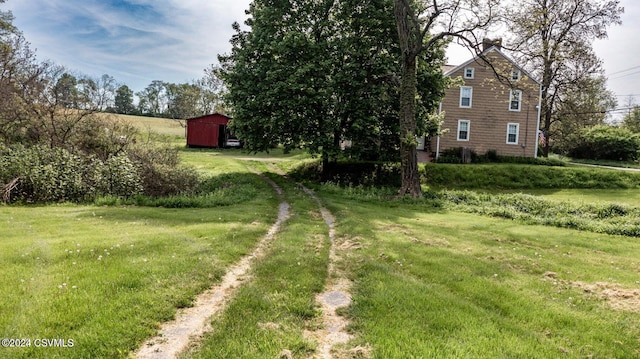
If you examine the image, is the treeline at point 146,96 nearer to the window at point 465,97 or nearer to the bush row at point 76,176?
the bush row at point 76,176

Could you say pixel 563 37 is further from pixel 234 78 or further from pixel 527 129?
pixel 234 78

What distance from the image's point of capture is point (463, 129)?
1163 inches

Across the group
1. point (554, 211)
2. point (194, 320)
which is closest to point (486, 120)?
point (554, 211)

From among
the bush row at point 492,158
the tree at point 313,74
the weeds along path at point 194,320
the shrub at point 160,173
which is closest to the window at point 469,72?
the bush row at point 492,158

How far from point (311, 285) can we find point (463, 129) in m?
27.8

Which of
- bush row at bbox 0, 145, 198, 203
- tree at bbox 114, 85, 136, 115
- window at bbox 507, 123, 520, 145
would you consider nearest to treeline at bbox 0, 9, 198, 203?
bush row at bbox 0, 145, 198, 203

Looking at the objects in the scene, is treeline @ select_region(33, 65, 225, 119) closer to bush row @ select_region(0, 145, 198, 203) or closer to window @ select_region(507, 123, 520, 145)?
bush row @ select_region(0, 145, 198, 203)

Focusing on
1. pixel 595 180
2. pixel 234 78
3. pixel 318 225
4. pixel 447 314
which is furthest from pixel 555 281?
pixel 595 180

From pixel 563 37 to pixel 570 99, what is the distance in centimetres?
938

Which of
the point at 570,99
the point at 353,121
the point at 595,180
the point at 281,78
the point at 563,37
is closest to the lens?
the point at 281,78

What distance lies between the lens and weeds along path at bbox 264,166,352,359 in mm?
3689

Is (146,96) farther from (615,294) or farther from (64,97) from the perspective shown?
(615,294)

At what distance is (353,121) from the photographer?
1900 centimetres

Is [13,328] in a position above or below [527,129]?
below
